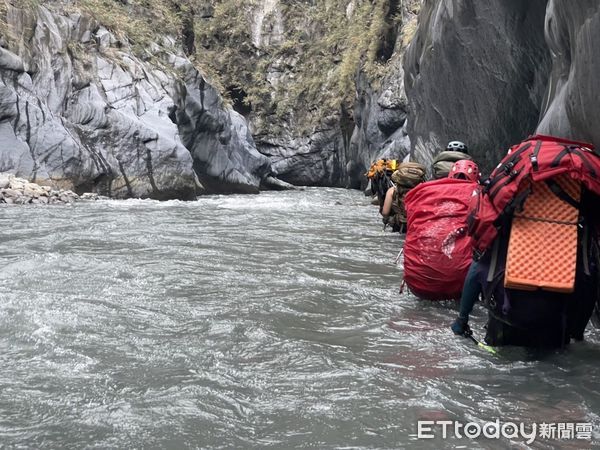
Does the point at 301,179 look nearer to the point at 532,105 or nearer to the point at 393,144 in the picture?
the point at 393,144

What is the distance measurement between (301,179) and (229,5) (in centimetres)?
1404

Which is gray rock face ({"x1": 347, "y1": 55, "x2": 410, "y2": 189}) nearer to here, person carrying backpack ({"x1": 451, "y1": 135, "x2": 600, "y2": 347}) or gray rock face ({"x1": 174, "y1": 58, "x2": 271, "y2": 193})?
gray rock face ({"x1": 174, "y1": 58, "x2": 271, "y2": 193})

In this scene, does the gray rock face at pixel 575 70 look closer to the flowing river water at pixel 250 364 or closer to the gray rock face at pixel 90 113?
the flowing river water at pixel 250 364

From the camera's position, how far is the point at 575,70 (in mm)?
5383

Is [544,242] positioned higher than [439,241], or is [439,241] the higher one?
[544,242]

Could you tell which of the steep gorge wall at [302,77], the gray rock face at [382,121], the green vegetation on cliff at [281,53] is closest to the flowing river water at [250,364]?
the gray rock face at [382,121]

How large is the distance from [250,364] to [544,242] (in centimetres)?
186

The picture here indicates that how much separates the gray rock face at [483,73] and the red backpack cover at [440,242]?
4.63m

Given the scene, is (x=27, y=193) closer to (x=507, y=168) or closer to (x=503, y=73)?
(x=503, y=73)

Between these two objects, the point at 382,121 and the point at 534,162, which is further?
the point at 382,121

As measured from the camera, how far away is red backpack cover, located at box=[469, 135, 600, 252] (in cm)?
340

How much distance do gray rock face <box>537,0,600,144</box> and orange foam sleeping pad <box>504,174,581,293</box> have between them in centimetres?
151

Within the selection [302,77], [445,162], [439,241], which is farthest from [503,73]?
[302,77]

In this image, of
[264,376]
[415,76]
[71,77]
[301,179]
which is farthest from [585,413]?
[301,179]
